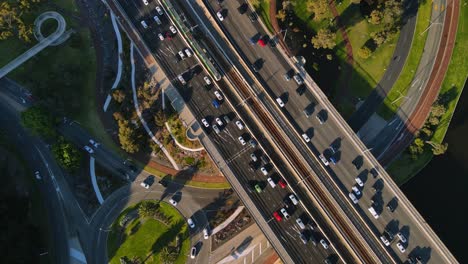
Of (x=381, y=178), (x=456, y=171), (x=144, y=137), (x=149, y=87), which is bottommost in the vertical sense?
(x=456, y=171)

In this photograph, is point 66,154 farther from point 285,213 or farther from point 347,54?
point 347,54

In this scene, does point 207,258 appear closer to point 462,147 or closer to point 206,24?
point 206,24

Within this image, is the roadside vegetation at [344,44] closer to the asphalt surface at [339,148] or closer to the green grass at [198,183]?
the asphalt surface at [339,148]

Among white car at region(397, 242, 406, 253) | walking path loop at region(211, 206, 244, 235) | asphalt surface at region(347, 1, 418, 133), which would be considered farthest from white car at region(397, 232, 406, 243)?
walking path loop at region(211, 206, 244, 235)

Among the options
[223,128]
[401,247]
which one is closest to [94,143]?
[223,128]

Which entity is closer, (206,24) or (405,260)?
(405,260)

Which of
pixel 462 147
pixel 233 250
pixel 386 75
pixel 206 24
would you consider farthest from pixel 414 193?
pixel 206 24

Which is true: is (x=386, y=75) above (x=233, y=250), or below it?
above

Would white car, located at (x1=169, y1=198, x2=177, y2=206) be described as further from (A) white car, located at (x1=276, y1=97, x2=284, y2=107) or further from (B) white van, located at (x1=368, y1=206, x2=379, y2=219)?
(B) white van, located at (x1=368, y1=206, x2=379, y2=219)
